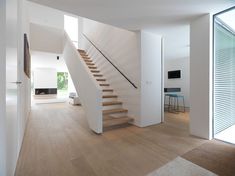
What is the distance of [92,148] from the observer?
2.34 meters

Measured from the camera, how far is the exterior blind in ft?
9.23

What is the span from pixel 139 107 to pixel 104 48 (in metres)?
2.81

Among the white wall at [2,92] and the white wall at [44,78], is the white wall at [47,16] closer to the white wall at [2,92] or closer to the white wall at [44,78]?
the white wall at [44,78]

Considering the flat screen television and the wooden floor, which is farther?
the flat screen television

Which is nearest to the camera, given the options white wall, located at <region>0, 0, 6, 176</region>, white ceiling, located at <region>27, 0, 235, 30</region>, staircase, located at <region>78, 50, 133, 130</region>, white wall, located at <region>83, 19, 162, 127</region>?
white wall, located at <region>0, 0, 6, 176</region>

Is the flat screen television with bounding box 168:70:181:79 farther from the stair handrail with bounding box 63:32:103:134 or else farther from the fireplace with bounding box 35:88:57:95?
the fireplace with bounding box 35:88:57:95

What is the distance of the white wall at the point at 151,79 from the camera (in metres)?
3.55

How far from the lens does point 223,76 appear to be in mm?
2963

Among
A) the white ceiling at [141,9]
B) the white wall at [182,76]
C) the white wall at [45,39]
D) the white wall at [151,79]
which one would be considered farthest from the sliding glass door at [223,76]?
the white wall at [45,39]

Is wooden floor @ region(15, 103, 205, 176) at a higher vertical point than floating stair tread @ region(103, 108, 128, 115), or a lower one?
lower

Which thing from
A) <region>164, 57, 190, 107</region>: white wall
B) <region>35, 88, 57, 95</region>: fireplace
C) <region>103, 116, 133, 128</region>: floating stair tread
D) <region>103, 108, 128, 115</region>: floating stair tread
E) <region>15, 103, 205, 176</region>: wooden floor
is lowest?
<region>15, 103, 205, 176</region>: wooden floor

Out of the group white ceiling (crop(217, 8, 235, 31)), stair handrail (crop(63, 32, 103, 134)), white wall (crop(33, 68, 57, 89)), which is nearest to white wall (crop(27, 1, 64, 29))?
white wall (crop(33, 68, 57, 89))

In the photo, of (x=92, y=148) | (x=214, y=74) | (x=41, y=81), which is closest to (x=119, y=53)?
(x=214, y=74)

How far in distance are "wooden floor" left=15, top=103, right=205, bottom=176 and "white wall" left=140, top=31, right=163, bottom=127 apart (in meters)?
0.49
